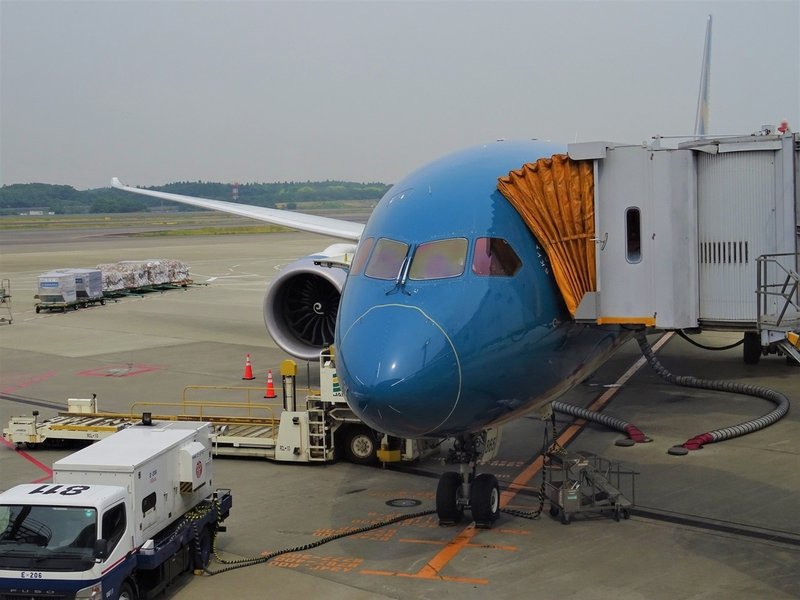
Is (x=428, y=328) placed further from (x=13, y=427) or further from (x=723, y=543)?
(x=13, y=427)

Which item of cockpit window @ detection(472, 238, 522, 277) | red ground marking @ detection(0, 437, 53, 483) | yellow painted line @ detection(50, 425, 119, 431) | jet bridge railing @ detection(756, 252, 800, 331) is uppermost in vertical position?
cockpit window @ detection(472, 238, 522, 277)

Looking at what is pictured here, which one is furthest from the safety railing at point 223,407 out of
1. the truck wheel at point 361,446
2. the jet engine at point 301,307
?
the truck wheel at point 361,446

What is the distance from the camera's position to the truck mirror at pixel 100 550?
30.7 feet

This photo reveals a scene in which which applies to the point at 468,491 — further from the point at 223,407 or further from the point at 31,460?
the point at 223,407

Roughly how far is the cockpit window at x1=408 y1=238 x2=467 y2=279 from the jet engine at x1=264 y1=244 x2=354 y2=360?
9.86m

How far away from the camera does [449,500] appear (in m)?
12.4

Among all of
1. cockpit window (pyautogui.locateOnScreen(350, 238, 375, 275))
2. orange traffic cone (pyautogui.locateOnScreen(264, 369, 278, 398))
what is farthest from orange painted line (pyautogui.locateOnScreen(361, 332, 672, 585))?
orange traffic cone (pyautogui.locateOnScreen(264, 369, 278, 398))

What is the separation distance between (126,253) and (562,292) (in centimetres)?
5854

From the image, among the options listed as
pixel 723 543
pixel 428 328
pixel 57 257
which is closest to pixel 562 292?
pixel 428 328

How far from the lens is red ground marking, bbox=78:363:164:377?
79.5 ft

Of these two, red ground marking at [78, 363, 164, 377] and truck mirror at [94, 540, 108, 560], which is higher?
truck mirror at [94, 540, 108, 560]

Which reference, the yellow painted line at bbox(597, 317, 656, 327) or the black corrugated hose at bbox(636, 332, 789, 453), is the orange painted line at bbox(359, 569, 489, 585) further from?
the black corrugated hose at bbox(636, 332, 789, 453)

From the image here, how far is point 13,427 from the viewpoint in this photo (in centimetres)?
1744

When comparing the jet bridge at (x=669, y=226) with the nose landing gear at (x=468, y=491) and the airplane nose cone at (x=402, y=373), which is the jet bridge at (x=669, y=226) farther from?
the nose landing gear at (x=468, y=491)
